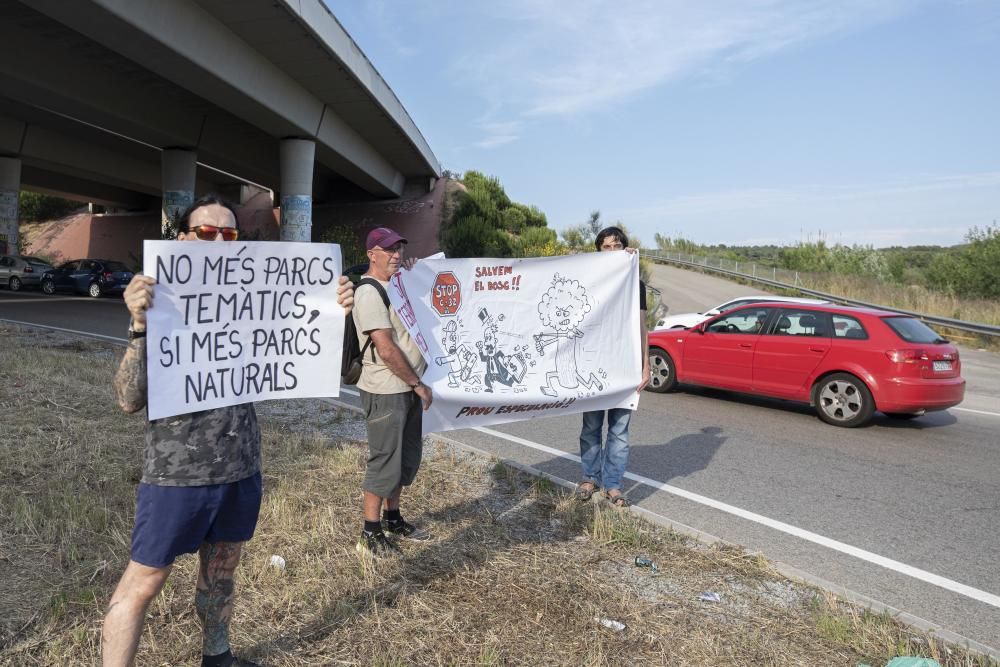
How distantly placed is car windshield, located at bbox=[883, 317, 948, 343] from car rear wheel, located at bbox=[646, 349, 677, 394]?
3.14 meters

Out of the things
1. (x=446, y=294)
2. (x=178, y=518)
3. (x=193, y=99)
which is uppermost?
(x=193, y=99)

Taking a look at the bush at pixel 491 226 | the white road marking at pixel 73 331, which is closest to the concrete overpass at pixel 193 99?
the bush at pixel 491 226

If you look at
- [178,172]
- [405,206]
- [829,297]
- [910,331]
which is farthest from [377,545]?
[405,206]

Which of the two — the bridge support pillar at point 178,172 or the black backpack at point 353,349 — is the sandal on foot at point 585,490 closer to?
the black backpack at point 353,349

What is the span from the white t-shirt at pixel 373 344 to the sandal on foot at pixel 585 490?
1.73m

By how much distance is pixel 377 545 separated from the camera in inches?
163

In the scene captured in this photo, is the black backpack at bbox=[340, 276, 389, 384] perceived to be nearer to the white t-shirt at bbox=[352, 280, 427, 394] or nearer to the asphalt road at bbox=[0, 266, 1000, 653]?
the white t-shirt at bbox=[352, 280, 427, 394]

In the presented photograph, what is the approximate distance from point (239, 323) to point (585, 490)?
3133 mm

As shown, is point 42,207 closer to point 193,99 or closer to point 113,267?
point 113,267

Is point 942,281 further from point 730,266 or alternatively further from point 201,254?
point 201,254

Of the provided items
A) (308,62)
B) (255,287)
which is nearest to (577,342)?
(255,287)

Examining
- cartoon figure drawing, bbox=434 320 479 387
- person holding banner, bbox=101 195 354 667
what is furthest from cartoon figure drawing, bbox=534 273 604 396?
person holding banner, bbox=101 195 354 667

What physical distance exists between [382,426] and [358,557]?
751 millimetres

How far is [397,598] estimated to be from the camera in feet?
11.9
